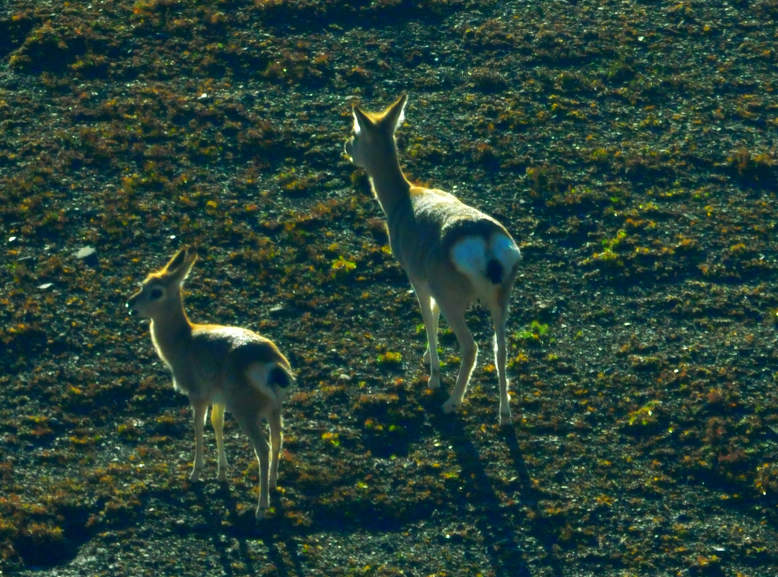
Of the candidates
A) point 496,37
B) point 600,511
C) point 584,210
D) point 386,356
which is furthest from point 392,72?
point 600,511

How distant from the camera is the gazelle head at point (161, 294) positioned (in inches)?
504

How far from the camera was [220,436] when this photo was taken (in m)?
12.7

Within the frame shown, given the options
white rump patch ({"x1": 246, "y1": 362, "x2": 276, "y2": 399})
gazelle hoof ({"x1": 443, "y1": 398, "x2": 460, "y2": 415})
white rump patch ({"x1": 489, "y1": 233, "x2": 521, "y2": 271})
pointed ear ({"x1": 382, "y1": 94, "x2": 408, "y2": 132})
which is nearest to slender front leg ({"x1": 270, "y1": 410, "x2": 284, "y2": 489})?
white rump patch ({"x1": 246, "y1": 362, "x2": 276, "y2": 399})

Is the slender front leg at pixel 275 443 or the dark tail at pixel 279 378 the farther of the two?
the slender front leg at pixel 275 443

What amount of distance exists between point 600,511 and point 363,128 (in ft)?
17.8

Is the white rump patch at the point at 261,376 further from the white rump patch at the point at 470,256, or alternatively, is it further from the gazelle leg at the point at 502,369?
the gazelle leg at the point at 502,369

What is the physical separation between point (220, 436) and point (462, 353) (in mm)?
2607

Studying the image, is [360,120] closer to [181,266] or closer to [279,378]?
[181,266]

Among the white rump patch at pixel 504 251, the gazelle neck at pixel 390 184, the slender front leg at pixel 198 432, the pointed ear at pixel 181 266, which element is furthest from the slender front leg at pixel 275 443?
the gazelle neck at pixel 390 184

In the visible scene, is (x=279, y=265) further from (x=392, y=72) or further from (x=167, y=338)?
(x=392, y=72)

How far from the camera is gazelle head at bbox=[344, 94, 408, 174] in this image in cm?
1528

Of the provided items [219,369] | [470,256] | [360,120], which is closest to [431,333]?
[470,256]

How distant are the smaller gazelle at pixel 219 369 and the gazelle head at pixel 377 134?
10.5 ft

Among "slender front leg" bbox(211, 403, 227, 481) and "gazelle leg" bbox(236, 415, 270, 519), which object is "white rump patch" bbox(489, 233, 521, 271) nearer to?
"gazelle leg" bbox(236, 415, 270, 519)
